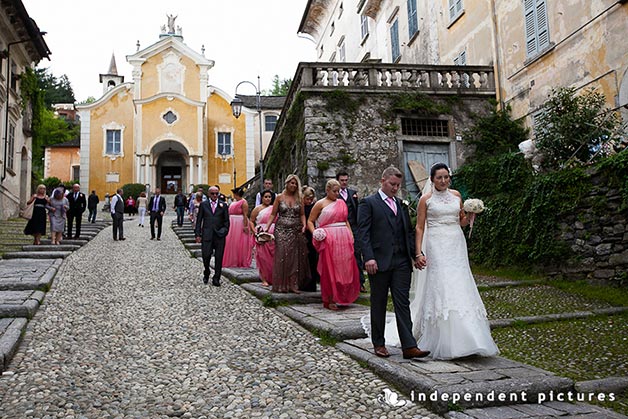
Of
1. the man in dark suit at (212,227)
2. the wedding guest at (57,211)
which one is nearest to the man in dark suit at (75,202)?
the wedding guest at (57,211)

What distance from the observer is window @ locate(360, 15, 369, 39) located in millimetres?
26469

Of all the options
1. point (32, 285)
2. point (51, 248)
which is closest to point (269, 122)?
point (51, 248)

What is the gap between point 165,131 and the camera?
38.7 meters

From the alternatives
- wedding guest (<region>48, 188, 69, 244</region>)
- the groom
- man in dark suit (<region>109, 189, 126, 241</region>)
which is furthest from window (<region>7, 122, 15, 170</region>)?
the groom

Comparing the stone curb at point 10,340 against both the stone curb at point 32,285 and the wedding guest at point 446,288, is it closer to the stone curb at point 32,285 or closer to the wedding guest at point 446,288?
the stone curb at point 32,285

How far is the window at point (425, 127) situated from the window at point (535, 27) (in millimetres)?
3215

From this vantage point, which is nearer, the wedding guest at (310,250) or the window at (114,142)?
the wedding guest at (310,250)

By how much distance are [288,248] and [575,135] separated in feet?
18.4

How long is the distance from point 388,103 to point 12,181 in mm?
17271

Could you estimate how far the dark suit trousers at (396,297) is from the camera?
15.7 feet

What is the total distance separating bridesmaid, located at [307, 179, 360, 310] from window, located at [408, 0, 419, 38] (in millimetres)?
15506

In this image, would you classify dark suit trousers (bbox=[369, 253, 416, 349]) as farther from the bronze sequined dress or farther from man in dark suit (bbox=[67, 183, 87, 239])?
man in dark suit (bbox=[67, 183, 87, 239])

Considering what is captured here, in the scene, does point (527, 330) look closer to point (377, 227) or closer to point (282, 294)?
point (377, 227)

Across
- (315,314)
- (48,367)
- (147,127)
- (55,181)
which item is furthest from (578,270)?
(55,181)
